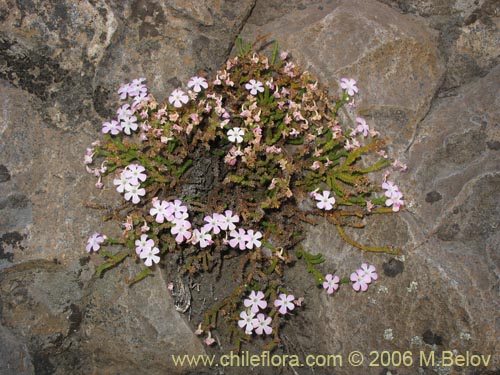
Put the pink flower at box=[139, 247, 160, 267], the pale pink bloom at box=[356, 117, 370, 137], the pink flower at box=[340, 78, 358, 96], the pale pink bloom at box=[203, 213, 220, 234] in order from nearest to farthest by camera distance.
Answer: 1. the pink flower at box=[139, 247, 160, 267]
2. the pale pink bloom at box=[203, 213, 220, 234]
3. the pale pink bloom at box=[356, 117, 370, 137]
4. the pink flower at box=[340, 78, 358, 96]

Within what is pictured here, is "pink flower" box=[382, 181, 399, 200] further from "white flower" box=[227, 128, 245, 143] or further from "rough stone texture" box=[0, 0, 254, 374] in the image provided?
"rough stone texture" box=[0, 0, 254, 374]

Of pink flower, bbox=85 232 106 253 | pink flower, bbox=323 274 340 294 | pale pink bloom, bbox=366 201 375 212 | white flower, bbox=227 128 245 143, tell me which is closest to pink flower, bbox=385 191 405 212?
pale pink bloom, bbox=366 201 375 212

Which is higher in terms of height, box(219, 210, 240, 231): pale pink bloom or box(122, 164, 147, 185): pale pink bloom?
box(122, 164, 147, 185): pale pink bloom

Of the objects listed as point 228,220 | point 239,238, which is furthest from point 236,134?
point 239,238

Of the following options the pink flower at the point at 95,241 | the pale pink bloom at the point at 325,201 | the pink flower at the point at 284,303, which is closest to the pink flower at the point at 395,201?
the pale pink bloom at the point at 325,201

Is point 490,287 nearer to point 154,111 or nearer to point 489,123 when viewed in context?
point 489,123

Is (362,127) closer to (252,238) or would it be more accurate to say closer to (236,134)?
(236,134)
